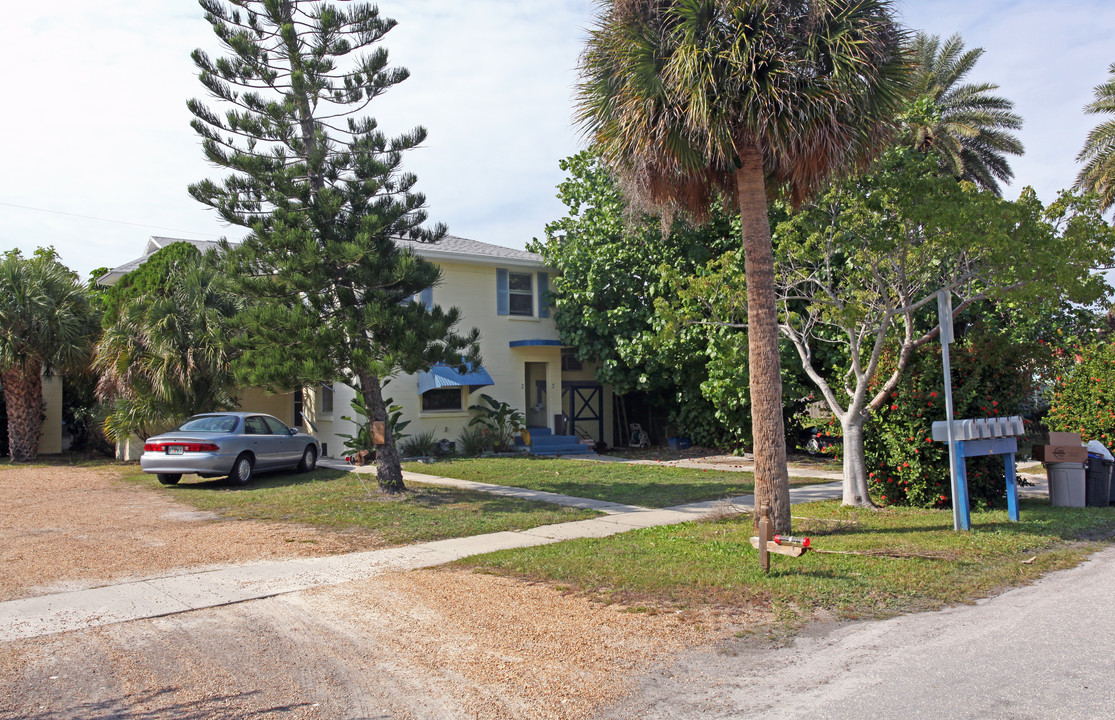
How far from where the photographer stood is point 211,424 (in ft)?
52.1

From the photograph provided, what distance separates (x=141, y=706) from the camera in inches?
187

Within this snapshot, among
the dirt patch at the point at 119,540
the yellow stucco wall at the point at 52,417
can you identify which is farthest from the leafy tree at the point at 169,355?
the yellow stucco wall at the point at 52,417

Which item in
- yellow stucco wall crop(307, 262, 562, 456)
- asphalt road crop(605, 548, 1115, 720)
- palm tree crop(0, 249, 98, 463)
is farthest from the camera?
yellow stucco wall crop(307, 262, 562, 456)

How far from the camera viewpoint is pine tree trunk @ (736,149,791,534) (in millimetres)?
9289

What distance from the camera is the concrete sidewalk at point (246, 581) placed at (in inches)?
265

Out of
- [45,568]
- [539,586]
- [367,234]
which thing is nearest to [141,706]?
[539,586]

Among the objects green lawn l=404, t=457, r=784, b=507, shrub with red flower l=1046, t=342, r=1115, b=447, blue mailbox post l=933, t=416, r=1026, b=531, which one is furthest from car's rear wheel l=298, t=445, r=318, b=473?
shrub with red flower l=1046, t=342, r=1115, b=447

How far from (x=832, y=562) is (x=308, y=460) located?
13.0 m

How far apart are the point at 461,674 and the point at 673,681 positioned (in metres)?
1.37

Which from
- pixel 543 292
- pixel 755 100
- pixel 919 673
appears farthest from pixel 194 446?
pixel 919 673

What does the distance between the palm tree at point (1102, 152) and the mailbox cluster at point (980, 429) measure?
1765 cm

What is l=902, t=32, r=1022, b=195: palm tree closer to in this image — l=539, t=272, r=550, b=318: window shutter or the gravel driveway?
l=539, t=272, r=550, b=318: window shutter

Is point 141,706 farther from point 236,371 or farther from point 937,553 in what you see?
point 236,371

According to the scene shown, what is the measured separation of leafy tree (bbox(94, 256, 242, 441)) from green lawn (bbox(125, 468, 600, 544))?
2655mm
